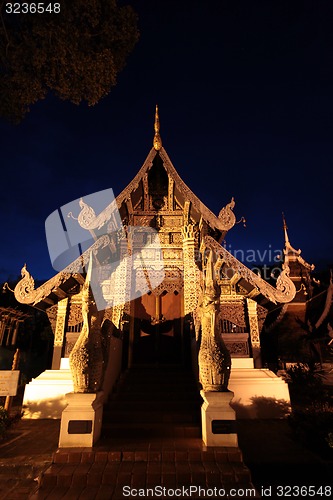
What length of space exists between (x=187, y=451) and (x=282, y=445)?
1.74 meters

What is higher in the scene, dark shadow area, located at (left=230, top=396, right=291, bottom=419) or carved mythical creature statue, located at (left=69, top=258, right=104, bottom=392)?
carved mythical creature statue, located at (left=69, top=258, right=104, bottom=392)

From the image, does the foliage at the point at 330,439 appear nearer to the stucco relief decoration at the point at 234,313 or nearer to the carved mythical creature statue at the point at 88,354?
the stucco relief decoration at the point at 234,313

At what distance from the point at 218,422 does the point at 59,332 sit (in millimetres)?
4760

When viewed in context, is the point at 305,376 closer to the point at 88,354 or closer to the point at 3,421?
the point at 88,354

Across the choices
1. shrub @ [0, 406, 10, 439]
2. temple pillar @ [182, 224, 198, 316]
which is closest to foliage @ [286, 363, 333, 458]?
temple pillar @ [182, 224, 198, 316]

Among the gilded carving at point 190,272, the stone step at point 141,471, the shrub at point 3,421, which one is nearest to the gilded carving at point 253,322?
the gilded carving at point 190,272

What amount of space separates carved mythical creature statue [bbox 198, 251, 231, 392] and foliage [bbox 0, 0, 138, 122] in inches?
168

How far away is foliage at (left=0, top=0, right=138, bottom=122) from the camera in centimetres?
505

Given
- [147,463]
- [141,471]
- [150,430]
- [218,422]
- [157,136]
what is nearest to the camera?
[141,471]

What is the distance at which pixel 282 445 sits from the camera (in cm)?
461

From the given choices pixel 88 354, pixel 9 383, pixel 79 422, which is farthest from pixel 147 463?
pixel 9 383

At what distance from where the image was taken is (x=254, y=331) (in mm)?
7215

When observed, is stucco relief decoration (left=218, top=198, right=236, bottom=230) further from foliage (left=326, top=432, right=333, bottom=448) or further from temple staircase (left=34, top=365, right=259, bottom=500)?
foliage (left=326, top=432, right=333, bottom=448)

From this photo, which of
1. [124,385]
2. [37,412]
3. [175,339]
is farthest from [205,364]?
[37,412]
